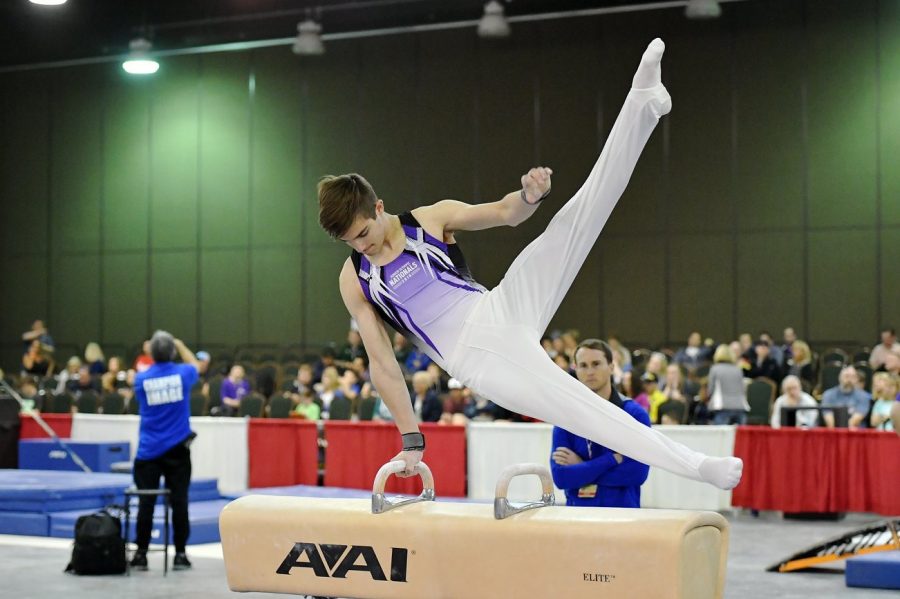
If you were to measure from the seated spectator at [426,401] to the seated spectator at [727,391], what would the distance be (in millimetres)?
3006

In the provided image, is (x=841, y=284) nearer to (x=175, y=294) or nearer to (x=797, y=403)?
(x=797, y=403)

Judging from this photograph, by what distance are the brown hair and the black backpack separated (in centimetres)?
479

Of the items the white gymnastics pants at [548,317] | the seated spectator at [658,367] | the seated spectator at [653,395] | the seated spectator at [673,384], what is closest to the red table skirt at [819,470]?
the seated spectator at [653,395]

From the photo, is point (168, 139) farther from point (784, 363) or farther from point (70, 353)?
point (784, 363)

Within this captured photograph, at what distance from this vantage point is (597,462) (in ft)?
15.8

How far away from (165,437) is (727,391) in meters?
6.60

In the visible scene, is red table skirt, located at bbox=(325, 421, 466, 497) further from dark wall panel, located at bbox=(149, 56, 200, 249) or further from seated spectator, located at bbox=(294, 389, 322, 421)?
dark wall panel, located at bbox=(149, 56, 200, 249)

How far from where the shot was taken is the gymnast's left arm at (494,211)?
13.3 feet

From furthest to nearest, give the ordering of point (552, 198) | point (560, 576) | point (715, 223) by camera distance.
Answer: point (552, 198) < point (715, 223) < point (560, 576)

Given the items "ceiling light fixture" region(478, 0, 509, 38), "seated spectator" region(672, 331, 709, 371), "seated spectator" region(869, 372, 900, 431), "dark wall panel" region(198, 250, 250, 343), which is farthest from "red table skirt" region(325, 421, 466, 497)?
"dark wall panel" region(198, 250, 250, 343)

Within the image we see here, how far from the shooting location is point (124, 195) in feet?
72.1

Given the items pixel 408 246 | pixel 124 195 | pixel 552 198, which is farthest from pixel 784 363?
pixel 124 195

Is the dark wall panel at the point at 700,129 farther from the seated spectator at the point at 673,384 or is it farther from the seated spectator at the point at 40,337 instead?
the seated spectator at the point at 40,337

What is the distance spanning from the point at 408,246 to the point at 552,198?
15007mm
